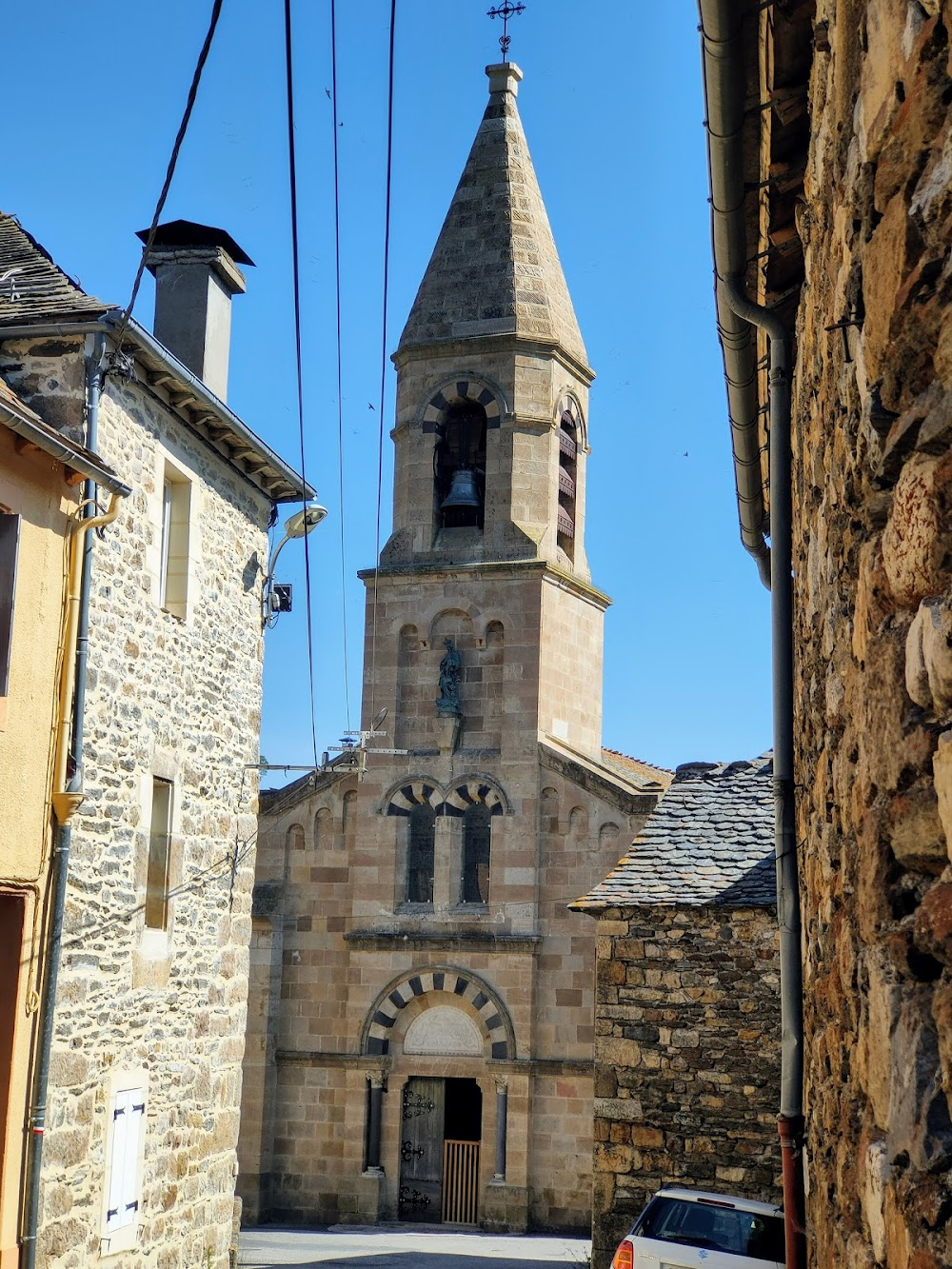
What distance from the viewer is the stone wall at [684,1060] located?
13.1 meters

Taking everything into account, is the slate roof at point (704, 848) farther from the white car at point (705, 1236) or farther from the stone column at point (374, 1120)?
the stone column at point (374, 1120)

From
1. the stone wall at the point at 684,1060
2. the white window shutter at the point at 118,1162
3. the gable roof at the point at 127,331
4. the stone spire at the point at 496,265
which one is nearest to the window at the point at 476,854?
the stone spire at the point at 496,265

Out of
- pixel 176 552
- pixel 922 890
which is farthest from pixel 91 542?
pixel 922 890

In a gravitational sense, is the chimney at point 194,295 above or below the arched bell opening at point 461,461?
below

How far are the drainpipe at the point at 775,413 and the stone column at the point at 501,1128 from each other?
59.5ft

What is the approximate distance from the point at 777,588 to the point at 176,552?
806 centimetres

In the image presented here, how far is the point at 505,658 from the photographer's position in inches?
1050

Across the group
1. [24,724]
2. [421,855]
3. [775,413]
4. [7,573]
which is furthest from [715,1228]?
[421,855]

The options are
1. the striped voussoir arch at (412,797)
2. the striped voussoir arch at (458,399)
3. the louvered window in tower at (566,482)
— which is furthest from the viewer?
the louvered window in tower at (566,482)

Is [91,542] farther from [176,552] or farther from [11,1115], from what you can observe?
[11,1115]

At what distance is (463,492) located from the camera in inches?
1070

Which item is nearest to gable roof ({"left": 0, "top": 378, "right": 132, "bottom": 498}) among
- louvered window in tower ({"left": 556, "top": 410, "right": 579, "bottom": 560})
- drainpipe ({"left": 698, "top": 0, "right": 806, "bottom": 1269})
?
drainpipe ({"left": 698, "top": 0, "right": 806, "bottom": 1269})

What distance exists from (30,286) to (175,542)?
2519 mm

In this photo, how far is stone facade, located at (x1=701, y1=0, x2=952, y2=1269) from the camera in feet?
8.08
